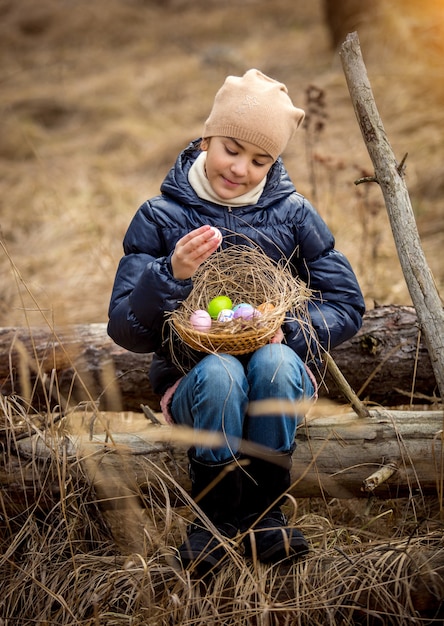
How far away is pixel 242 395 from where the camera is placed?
201 centimetres

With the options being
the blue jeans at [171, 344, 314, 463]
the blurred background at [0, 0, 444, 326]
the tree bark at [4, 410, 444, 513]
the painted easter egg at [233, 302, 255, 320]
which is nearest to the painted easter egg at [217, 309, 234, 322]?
the painted easter egg at [233, 302, 255, 320]

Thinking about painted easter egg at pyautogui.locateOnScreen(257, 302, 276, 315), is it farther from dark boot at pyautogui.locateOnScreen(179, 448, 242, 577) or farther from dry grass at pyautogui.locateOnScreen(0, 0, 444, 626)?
dry grass at pyautogui.locateOnScreen(0, 0, 444, 626)

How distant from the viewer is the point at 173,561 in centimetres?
199

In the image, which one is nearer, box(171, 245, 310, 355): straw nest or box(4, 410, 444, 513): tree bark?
box(171, 245, 310, 355): straw nest

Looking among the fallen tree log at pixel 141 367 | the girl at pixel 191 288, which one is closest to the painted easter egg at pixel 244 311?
the girl at pixel 191 288

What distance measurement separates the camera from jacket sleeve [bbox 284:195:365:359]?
7.57 ft

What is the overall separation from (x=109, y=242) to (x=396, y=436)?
340 cm

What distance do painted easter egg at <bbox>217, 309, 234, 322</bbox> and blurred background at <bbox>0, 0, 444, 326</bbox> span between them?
47.5 inches

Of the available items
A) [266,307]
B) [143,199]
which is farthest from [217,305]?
[143,199]

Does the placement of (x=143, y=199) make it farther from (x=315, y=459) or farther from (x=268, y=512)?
(x=268, y=512)

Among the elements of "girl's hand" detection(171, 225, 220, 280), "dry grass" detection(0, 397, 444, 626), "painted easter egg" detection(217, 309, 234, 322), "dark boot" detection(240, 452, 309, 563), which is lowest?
"dry grass" detection(0, 397, 444, 626)

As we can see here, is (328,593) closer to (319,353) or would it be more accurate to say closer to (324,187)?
(319,353)

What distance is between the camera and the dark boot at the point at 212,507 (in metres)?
1.95

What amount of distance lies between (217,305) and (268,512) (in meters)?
0.67
